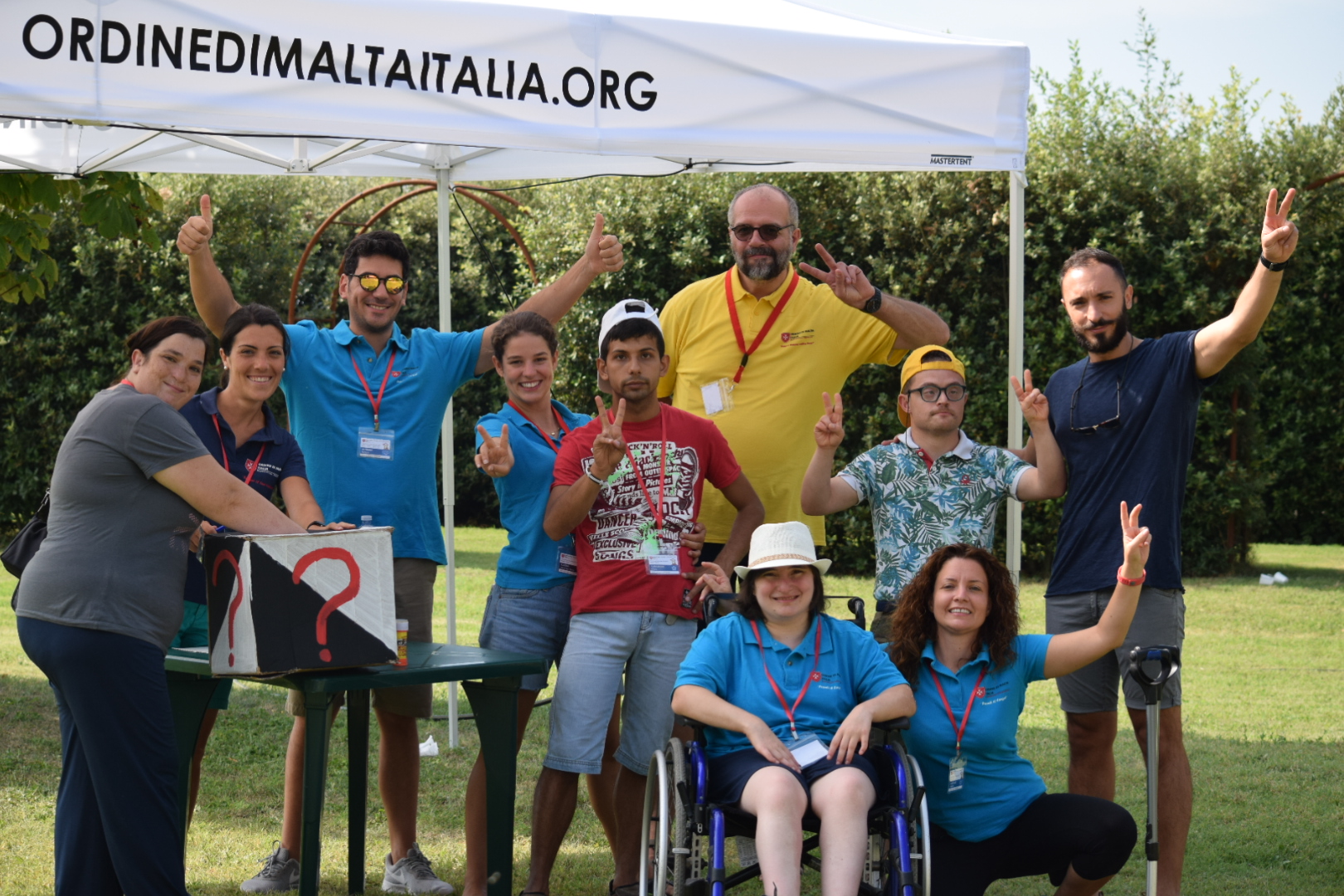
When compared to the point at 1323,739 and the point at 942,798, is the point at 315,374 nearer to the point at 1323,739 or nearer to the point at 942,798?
the point at 942,798

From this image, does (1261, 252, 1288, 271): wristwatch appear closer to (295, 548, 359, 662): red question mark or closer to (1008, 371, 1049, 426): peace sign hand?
(1008, 371, 1049, 426): peace sign hand

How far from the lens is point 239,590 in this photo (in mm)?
3090

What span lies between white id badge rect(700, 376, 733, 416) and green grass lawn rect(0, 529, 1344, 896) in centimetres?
162

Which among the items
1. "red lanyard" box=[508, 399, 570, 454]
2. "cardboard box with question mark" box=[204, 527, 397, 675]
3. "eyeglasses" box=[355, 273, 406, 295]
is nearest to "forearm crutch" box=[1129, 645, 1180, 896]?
"red lanyard" box=[508, 399, 570, 454]

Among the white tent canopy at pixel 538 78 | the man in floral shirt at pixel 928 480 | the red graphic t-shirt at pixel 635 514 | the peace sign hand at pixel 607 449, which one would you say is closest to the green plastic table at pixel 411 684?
the red graphic t-shirt at pixel 635 514

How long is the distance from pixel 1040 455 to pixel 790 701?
1.18m

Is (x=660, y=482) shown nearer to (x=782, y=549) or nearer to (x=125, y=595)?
(x=782, y=549)

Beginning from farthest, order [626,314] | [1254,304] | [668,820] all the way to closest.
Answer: [626,314] → [1254,304] → [668,820]

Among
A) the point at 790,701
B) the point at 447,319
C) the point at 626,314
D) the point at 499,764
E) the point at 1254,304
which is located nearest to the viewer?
the point at 790,701

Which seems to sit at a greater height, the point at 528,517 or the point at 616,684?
the point at 528,517

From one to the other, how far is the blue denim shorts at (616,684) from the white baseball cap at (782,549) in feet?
1.37

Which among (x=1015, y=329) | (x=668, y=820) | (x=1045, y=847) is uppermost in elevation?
(x=1015, y=329)

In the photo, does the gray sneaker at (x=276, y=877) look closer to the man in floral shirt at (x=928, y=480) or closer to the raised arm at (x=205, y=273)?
the raised arm at (x=205, y=273)

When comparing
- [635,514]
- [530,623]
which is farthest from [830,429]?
[530,623]
